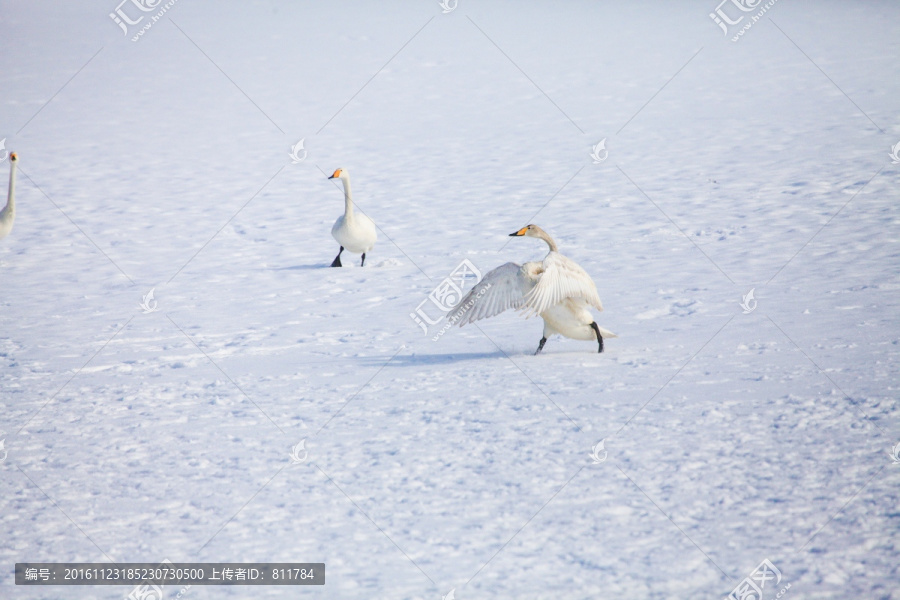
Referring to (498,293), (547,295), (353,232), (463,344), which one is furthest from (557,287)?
(353,232)

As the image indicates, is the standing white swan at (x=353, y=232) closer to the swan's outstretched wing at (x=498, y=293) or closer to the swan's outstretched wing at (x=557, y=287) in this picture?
the swan's outstretched wing at (x=498, y=293)

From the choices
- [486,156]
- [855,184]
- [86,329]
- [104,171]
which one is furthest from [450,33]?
[86,329]

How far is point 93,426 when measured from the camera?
16.8 feet

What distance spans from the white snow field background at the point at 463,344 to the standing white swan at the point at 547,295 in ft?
0.83

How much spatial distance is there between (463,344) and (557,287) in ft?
3.47

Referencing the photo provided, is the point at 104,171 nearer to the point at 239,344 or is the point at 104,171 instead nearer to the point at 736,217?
the point at 239,344

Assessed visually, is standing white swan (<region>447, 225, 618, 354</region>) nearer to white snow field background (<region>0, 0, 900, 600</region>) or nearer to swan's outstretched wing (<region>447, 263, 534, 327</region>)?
swan's outstretched wing (<region>447, 263, 534, 327</region>)

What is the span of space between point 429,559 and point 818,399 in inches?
95.9

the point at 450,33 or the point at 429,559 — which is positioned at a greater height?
Answer: the point at 450,33

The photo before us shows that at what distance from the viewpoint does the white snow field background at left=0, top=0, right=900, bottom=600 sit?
3.85m

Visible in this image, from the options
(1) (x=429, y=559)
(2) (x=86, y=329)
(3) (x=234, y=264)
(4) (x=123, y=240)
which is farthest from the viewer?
(4) (x=123, y=240)

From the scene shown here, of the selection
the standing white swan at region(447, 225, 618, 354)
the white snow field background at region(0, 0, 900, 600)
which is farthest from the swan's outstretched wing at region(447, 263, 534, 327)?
the white snow field background at region(0, 0, 900, 600)

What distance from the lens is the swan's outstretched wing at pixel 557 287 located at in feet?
17.5

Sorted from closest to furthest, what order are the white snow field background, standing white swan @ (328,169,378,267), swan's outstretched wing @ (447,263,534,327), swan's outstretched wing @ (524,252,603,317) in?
the white snow field background, swan's outstretched wing @ (524,252,603,317), swan's outstretched wing @ (447,263,534,327), standing white swan @ (328,169,378,267)
